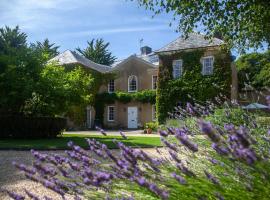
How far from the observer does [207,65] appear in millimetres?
29078

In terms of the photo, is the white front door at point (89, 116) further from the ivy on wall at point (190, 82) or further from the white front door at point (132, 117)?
the ivy on wall at point (190, 82)

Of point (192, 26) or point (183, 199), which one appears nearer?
point (183, 199)

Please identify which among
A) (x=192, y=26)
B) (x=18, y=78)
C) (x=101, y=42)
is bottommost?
(x=18, y=78)

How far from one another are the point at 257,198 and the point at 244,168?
0.33 m

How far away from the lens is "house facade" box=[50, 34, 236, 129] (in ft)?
94.9

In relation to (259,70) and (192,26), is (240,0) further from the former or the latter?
(259,70)

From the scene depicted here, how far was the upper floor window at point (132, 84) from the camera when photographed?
127ft

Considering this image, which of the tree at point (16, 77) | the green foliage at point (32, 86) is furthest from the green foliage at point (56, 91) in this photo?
the tree at point (16, 77)

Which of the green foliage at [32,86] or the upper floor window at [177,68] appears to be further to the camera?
the upper floor window at [177,68]

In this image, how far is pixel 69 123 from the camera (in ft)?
117

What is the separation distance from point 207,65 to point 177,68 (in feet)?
8.10

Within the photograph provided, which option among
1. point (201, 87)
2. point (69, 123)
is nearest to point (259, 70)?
point (201, 87)

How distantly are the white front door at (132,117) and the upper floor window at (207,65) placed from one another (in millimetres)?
9253

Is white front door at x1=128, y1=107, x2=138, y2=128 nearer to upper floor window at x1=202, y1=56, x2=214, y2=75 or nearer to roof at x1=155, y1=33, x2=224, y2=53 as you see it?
roof at x1=155, y1=33, x2=224, y2=53
